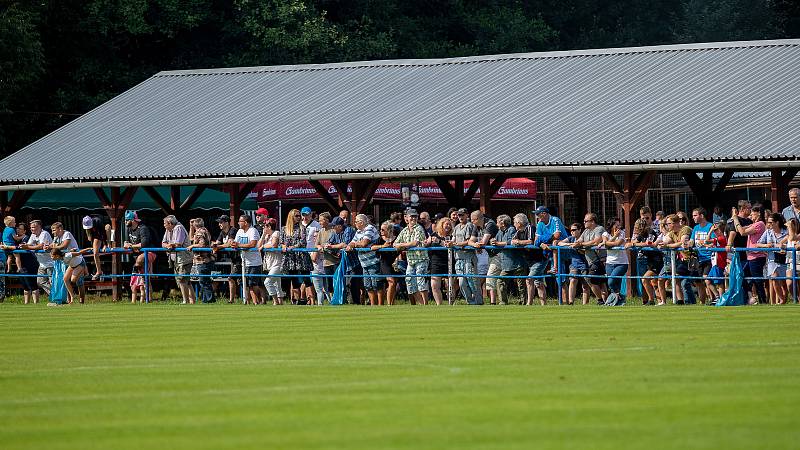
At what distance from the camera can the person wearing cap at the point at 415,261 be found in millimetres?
26375

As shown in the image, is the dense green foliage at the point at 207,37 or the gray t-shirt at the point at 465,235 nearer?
the gray t-shirt at the point at 465,235

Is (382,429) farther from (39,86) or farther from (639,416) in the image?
(39,86)

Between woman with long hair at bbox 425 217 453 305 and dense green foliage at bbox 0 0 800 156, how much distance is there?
22.3 m

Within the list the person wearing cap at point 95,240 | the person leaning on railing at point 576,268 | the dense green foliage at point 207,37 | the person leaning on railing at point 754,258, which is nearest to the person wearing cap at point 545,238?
the person leaning on railing at point 576,268

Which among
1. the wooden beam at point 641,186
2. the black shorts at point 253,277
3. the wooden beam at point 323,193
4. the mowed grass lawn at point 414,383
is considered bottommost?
the mowed grass lawn at point 414,383

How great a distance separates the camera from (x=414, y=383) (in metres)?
12.6

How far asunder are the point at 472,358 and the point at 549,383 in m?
2.44

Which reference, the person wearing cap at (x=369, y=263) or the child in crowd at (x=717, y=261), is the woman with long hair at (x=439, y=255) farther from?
the child in crowd at (x=717, y=261)

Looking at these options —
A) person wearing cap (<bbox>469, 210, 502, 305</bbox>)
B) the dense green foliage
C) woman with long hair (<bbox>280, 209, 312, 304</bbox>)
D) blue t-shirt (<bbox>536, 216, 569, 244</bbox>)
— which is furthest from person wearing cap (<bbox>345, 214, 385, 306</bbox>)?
the dense green foliage

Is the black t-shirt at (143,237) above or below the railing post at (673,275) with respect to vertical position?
above

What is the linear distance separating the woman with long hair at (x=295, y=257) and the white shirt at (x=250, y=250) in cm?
52

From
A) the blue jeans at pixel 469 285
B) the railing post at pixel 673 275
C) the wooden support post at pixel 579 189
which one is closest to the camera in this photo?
the railing post at pixel 673 275

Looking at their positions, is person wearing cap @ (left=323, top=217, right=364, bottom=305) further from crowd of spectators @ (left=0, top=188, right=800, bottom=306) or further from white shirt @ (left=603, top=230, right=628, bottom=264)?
white shirt @ (left=603, top=230, right=628, bottom=264)

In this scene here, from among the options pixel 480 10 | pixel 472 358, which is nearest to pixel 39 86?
pixel 480 10
